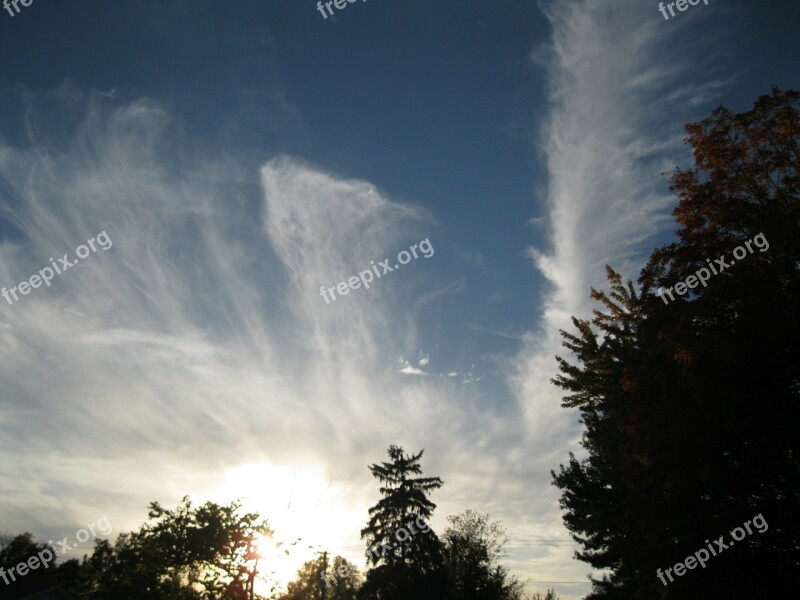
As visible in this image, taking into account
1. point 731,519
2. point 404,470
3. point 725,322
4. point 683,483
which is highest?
point 404,470

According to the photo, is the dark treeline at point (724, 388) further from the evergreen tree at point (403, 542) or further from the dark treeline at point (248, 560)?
the evergreen tree at point (403, 542)

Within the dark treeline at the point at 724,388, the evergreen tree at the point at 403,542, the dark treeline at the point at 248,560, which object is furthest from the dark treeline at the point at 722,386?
the evergreen tree at the point at 403,542

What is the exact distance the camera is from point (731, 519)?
1019cm

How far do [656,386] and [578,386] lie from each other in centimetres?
424

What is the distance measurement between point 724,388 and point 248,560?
88.6ft

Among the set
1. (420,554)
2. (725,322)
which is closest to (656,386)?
(725,322)

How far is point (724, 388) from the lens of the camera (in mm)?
9781

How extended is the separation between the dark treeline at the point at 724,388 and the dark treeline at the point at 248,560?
16.3 meters

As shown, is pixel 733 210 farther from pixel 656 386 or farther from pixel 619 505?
pixel 619 505

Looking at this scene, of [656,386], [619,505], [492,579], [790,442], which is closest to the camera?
[790,442]

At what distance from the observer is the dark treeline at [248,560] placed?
23.7 meters

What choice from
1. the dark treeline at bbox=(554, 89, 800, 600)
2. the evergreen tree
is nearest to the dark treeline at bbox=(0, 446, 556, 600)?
the evergreen tree

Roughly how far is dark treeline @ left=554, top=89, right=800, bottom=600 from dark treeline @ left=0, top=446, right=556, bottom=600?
16326 mm

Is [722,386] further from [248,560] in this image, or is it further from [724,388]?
[248,560]
